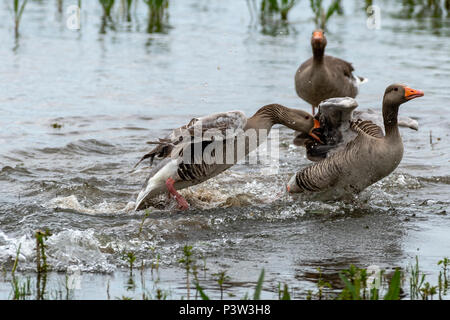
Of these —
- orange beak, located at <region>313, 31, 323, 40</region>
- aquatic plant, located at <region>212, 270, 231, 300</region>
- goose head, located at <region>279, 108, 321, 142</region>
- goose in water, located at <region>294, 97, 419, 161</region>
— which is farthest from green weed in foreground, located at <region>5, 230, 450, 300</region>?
orange beak, located at <region>313, 31, 323, 40</region>

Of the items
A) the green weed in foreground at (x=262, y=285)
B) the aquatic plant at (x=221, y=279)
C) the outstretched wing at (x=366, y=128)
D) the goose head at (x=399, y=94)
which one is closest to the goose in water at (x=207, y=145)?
the outstretched wing at (x=366, y=128)

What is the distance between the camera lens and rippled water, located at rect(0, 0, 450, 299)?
6195mm

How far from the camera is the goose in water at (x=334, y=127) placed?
791cm

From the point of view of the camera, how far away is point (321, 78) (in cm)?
1167

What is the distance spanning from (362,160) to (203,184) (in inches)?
94.2

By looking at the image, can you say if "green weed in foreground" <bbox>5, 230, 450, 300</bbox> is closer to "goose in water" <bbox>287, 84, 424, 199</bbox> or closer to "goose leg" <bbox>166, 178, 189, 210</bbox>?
"goose in water" <bbox>287, 84, 424, 199</bbox>

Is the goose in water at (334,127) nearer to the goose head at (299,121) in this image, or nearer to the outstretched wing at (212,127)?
the goose head at (299,121)

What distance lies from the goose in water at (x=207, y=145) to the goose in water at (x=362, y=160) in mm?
490

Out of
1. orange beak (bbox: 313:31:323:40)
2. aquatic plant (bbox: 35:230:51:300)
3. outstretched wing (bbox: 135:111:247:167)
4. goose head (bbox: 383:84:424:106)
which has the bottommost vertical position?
aquatic plant (bbox: 35:230:51:300)

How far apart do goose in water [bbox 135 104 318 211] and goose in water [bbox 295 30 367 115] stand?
363cm

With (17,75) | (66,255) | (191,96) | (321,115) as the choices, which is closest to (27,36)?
(17,75)

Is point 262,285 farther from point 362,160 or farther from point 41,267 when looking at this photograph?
point 362,160
